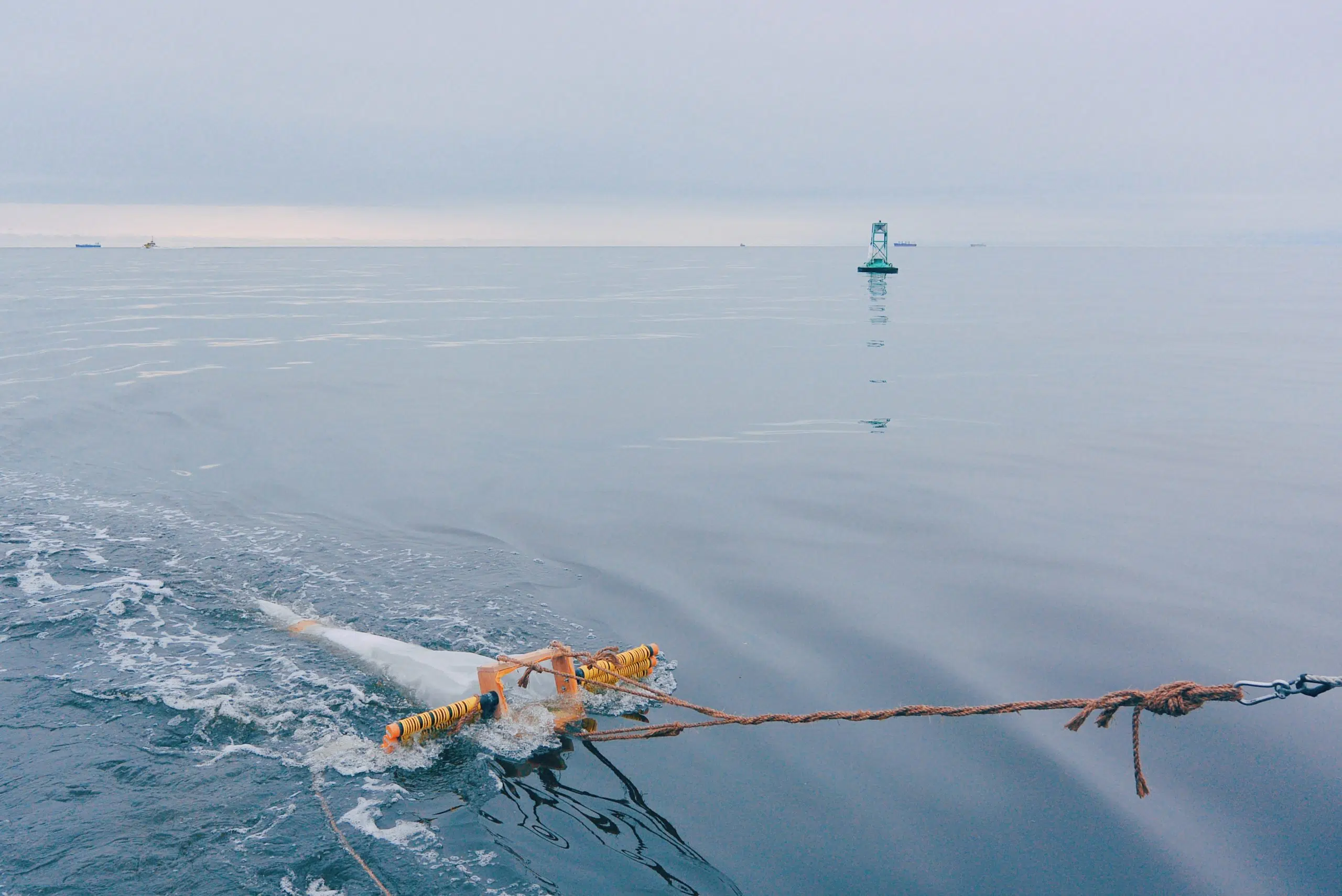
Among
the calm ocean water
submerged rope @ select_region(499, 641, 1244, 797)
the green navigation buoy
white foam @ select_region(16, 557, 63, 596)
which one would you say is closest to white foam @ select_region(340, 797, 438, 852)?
the calm ocean water

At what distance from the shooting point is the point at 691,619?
9.79 meters

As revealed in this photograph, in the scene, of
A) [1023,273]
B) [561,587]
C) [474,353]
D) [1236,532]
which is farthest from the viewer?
[1023,273]

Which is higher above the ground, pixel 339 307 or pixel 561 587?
pixel 339 307

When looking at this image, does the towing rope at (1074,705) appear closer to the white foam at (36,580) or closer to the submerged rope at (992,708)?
the submerged rope at (992,708)

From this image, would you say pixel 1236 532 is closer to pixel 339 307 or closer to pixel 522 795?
pixel 522 795

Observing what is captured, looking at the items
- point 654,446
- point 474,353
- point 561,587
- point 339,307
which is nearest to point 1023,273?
point 339,307

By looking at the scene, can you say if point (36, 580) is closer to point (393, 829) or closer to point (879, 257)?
point (393, 829)

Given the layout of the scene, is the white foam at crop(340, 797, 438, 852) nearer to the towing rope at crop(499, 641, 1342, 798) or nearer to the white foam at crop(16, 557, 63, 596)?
the towing rope at crop(499, 641, 1342, 798)

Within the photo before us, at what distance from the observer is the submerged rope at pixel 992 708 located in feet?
16.0

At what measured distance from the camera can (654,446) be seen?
737 inches

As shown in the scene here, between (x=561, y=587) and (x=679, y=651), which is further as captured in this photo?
(x=561, y=587)

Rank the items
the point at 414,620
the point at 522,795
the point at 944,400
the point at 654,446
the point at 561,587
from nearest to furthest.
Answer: the point at 522,795, the point at 414,620, the point at 561,587, the point at 654,446, the point at 944,400

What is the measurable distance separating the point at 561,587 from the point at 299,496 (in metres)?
6.46

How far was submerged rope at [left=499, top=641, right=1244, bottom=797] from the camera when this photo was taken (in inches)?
191
